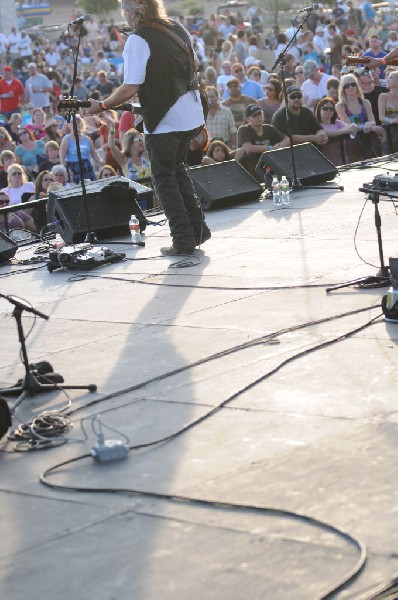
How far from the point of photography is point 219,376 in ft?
17.8

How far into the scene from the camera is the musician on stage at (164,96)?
317 inches

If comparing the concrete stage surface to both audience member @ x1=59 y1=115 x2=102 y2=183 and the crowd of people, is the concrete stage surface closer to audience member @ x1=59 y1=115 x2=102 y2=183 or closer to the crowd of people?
the crowd of people

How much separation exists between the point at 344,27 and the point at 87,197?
1023 inches

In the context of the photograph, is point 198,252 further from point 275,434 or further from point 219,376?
point 275,434

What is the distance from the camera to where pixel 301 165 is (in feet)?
38.1

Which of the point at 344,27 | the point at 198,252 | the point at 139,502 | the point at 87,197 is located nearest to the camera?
the point at 139,502

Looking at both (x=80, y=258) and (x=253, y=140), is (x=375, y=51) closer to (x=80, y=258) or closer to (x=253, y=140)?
(x=253, y=140)

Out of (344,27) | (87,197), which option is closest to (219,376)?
(87,197)

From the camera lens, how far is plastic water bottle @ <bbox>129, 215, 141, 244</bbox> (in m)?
9.55

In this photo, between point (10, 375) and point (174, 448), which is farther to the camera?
point (10, 375)

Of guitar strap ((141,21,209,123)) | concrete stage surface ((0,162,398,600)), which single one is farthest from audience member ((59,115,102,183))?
concrete stage surface ((0,162,398,600))

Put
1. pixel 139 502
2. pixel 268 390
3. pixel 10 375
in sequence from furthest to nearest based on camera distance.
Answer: pixel 10 375 → pixel 268 390 → pixel 139 502

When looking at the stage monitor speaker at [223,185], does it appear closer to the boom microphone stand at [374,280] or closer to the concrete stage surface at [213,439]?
the concrete stage surface at [213,439]

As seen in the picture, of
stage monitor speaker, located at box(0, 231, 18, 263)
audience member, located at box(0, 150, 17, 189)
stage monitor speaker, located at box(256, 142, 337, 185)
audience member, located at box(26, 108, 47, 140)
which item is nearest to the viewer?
stage monitor speaker, located at box(0, 231, 18, 263)
